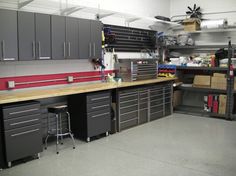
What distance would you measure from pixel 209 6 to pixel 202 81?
2087 mm

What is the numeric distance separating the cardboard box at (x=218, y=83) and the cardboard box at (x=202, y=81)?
0.10 m

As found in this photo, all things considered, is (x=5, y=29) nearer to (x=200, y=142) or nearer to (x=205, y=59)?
(x=200, y=142)

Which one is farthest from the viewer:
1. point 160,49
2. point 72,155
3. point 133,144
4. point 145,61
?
point 160,49

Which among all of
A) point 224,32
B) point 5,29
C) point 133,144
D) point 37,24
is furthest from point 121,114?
point 224,32

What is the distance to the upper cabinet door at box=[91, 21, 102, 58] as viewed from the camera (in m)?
4.82

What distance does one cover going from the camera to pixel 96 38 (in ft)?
16.0

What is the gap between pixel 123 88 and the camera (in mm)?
5168

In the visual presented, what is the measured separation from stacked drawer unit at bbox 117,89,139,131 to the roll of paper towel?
8.86 feet

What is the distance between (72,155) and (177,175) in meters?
1.57

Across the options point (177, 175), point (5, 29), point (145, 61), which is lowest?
point (177, 175)

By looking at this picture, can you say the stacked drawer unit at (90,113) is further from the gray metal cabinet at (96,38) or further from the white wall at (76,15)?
the gray metal cabinet at (96,38)

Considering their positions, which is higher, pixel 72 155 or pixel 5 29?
pixel 5 29

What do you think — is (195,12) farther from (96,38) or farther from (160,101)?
(96,38)

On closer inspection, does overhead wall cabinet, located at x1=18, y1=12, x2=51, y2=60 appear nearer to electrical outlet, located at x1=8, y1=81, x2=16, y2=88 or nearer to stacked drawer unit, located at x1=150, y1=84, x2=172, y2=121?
electrical outlet, located at x1=8, y1=81, x2=16, y2=88
